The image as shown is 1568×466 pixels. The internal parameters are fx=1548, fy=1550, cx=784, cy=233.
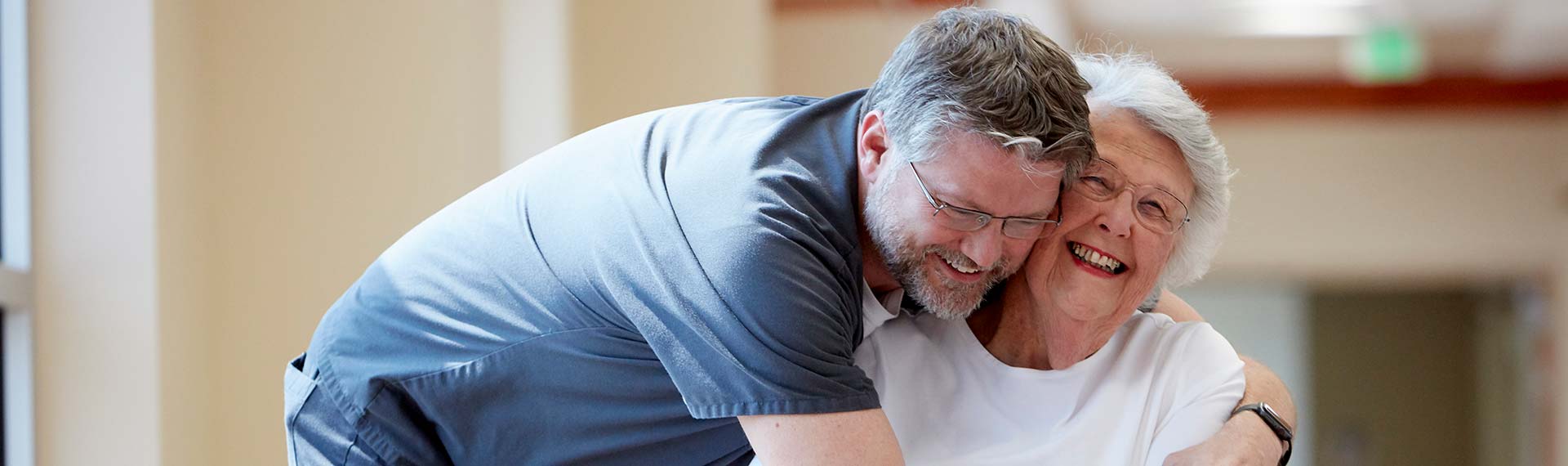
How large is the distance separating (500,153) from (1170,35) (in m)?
3.27

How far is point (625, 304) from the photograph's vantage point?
5.47 feet

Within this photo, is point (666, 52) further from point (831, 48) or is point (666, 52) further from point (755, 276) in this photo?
point (755, 276)

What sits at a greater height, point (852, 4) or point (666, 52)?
point (852, 4)

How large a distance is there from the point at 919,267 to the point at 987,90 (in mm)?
242

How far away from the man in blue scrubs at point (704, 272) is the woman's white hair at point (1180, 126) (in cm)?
14

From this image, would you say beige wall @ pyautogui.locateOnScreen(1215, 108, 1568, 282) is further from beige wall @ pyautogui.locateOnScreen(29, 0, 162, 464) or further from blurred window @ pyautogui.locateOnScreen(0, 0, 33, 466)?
blurred window @ pyautogui.locateOnScreen(0, 0, 33, 466)

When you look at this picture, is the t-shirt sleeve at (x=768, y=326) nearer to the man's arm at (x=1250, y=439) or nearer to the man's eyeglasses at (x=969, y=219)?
the man's eyeglasses at (x=969, y=219)

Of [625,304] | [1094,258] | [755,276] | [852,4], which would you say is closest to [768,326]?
[755,276]

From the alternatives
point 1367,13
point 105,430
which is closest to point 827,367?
point 105,430

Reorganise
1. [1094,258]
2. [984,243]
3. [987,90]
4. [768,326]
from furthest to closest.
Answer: [1094,258]
[984,243]
[987,90]
[768,326]

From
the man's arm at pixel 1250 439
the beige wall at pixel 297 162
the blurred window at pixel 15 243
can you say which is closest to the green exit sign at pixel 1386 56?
the beige wall at pixel 297 162

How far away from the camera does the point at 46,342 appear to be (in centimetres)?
254

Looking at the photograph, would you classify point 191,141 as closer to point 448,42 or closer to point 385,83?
point 385,83

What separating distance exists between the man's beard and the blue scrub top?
4 cm
